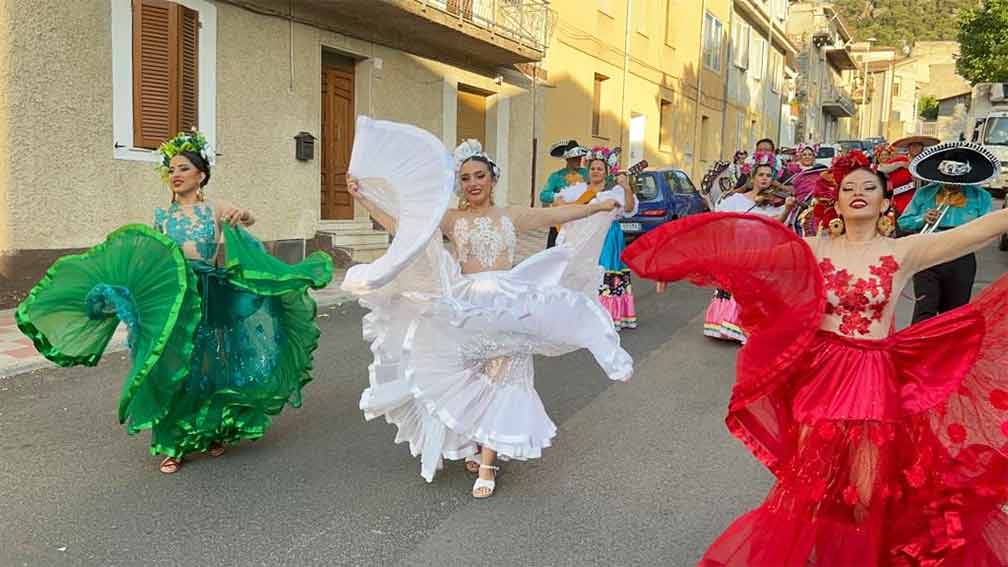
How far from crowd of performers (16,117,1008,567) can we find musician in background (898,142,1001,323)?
2 centimetres

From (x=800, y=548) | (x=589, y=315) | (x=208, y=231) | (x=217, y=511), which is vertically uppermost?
(x=208, y=231)

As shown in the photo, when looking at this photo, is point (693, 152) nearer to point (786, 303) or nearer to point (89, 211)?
point (89, 211)

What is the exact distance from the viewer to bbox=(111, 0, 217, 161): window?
→ 9.60 metres

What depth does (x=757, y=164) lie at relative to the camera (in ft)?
24.4

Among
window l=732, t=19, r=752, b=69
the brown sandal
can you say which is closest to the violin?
the brown sandal

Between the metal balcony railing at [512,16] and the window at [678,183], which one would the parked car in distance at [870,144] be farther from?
the metal balcony railing at [512,16]

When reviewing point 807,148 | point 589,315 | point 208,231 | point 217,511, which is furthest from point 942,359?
point 807,148

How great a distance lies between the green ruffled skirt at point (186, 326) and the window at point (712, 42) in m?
26.5

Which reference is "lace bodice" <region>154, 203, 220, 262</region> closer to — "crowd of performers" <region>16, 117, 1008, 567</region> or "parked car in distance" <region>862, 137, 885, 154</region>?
"crowd of performers" <region>16, 117, 1008, 567</region>

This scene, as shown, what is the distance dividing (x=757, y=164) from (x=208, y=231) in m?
5.08

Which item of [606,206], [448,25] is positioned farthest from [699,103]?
[606,206]

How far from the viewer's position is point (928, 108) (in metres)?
66.9

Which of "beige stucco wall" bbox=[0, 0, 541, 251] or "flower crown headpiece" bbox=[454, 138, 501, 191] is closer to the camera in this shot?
"flower crown headpiece" bbox=[454, 138, 501, 191]

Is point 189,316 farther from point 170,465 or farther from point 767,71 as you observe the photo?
point 767,71
